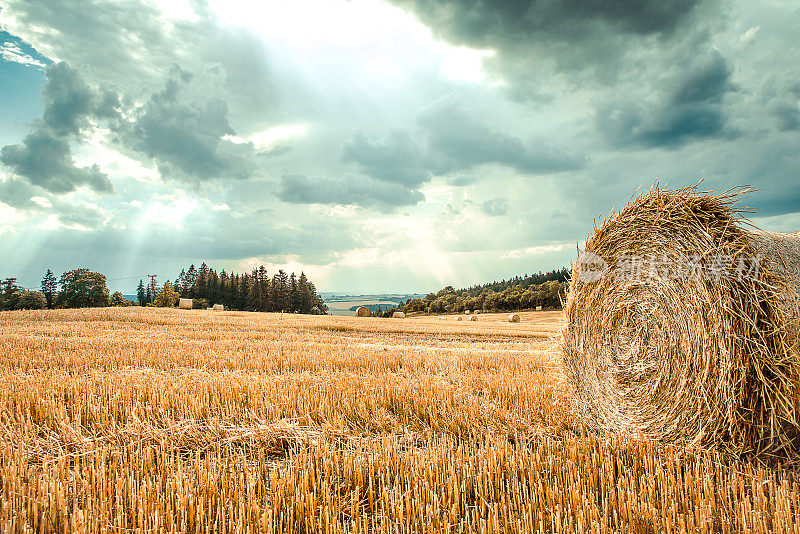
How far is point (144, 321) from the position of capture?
2292cm

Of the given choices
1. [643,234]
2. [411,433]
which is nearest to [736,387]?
[643,234]

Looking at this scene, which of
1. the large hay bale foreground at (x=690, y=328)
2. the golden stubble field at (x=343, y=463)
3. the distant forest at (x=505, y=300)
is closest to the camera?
the golden stubble field at (x=343, y=463)

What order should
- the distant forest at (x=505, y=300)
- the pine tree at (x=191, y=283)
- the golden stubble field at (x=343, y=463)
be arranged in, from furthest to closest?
the pine tree at (x=191, y=283) → the distant forest at (x=505, y=300) → the golden stubble field at (x=343, y=463)

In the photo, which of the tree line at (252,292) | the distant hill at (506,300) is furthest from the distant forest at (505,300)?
the tree line at (252,292)

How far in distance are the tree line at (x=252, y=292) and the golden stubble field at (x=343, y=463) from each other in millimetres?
69919

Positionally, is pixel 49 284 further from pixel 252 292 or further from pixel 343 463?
pixel 343 463

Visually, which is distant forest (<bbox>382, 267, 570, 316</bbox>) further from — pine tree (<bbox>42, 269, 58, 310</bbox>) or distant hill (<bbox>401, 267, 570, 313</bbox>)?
pine tree (<bbox>42, 269, 58, 310</bbox>)

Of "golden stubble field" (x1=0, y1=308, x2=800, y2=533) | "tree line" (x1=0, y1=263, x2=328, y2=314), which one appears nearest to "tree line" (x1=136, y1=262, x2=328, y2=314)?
"tree line" (x1=0, y1=263, x2=328, y2=314)

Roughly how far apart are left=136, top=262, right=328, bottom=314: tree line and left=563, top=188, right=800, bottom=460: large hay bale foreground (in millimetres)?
73773

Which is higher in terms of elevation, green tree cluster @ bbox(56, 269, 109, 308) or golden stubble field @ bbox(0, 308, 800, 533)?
green tree cluster @ bbox(56, 269, 109, 308)

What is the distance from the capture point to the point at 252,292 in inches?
3051

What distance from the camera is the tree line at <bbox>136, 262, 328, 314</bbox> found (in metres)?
76.5

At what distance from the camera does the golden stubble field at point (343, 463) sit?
313cm

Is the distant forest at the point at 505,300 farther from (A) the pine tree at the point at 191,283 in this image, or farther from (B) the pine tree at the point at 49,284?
(B) the pine tree at the point at 49,284
